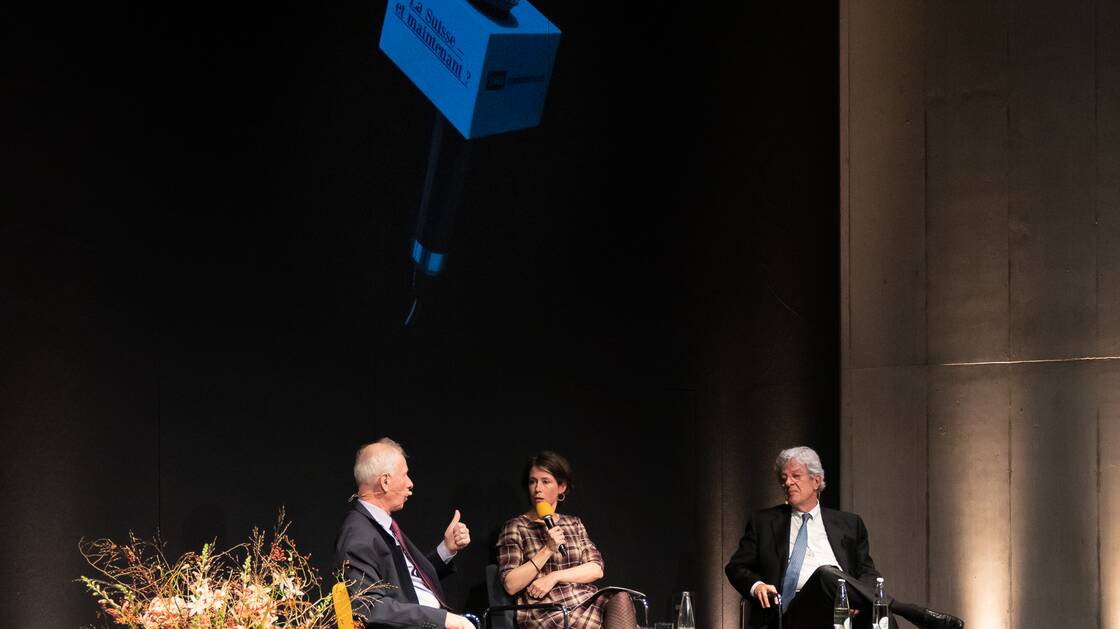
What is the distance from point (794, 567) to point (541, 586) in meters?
1.05

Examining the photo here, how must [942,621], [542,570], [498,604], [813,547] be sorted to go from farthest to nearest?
[813,547] → [542,570] → [498,604] → [942,621]

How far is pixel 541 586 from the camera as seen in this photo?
4691 millimetres

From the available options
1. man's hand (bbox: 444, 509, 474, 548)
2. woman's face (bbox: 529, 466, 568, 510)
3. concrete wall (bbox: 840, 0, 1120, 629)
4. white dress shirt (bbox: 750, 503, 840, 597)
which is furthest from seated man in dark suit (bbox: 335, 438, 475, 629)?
concrete wall (bbox: 840, 0, 1120, 629)

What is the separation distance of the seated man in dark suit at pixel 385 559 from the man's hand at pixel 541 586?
0.62 meters

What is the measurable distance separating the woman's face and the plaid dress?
0.30 feet

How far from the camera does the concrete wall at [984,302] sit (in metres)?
5.12

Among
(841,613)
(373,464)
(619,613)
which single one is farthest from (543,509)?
(841,613)

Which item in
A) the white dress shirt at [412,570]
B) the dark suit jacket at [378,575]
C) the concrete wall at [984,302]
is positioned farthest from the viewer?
the concrete wall at [984,302]

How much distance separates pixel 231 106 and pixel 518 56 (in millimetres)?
1318

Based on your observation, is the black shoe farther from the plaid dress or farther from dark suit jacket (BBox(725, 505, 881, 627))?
the plaid dress

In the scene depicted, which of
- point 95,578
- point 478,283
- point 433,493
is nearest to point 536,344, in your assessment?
point 478,283

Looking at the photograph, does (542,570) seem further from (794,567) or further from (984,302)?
(984,302)

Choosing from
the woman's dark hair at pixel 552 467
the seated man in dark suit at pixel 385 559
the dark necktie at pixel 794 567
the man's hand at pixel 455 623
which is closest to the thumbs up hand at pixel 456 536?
the seated man in dark suit at pixel 385 559

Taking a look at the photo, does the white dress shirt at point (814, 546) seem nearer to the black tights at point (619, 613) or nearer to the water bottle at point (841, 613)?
the black tights at point (619, 613)
